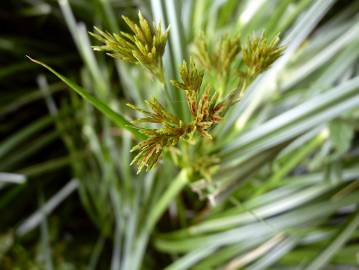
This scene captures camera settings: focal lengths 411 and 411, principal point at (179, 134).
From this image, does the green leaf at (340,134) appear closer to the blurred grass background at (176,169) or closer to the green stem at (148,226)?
the blurred grass background at (176,169)

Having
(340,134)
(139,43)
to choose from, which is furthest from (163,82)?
(340,134)

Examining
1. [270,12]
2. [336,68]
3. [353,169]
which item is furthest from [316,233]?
[270,12]

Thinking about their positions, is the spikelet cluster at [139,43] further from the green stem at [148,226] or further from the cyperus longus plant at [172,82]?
the green stem at [148,226]

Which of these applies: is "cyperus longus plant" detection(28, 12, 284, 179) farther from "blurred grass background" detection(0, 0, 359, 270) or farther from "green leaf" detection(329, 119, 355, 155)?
"green leaf" detection(329, 119, 355, 155)

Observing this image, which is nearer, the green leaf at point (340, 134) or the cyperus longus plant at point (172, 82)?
the cyperus longus plant at point (172, 82)

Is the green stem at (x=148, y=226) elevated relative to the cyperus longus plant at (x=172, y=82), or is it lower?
lower

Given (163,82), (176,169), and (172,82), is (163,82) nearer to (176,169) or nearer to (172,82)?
(172,82)

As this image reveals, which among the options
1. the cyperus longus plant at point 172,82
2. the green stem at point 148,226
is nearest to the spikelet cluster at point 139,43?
the cyperus longus plant at point 172,82

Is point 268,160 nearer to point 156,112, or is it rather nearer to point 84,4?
point 156,112
